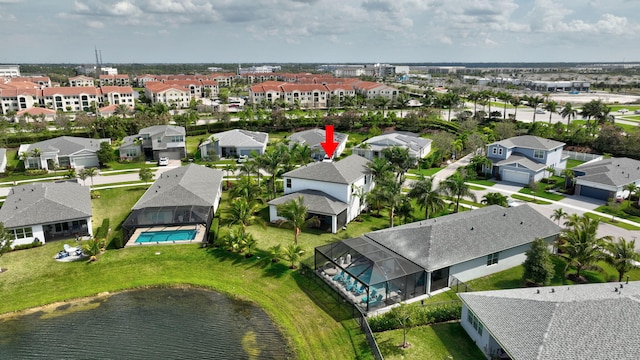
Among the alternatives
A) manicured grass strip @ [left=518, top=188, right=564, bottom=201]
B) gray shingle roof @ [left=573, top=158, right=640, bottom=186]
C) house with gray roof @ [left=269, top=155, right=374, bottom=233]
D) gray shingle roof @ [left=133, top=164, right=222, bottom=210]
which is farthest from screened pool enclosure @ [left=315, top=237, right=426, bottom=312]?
gray shingle roof @ [left=573, top=158, right=640, bottom=186]

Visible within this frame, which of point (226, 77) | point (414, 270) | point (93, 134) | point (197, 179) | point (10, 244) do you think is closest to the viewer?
point (414, 270)

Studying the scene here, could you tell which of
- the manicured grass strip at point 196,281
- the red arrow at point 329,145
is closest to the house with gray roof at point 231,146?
the red arrow at point 329,145

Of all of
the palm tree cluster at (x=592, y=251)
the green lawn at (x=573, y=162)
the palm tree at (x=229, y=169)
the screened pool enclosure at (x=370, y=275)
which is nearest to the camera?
the screened pool enclosure at (x=370, y=275)

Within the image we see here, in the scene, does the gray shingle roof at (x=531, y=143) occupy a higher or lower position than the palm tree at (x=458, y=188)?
higher

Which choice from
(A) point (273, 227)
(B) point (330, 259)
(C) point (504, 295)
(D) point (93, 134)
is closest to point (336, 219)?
(A) point (273, 227)

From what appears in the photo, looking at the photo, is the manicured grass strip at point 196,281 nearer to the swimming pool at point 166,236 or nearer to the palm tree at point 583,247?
the swimming pool at point 166,236

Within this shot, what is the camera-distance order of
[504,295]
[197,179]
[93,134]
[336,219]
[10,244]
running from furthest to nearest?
[93,134] < [197,179] < [336,219] < [10,244] < [504,295]

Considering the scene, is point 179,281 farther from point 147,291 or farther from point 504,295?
point 504,295

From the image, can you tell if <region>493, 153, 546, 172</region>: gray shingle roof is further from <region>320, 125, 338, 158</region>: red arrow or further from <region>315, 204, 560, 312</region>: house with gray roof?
<region>320, 125, 338, 158</region>: red arrow

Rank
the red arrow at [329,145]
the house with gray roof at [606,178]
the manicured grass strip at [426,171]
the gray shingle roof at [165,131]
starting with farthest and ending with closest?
the red arrow at [329,145]
the gray shingle roof at [165,131]
the manicured grass strip at [426,171]
the house with gray roof at [606,178]
